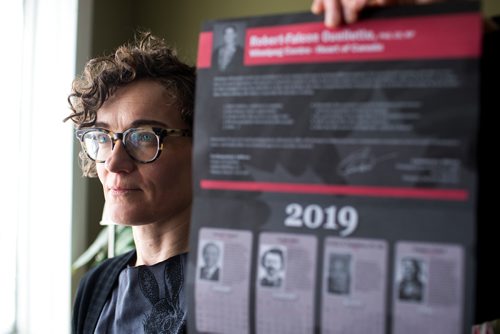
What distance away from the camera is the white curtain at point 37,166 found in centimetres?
227

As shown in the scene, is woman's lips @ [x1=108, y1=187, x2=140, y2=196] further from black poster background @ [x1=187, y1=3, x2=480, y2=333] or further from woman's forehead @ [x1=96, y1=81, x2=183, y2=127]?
black poster background @ [x1=187, y1=3, x2=480, y2=333]

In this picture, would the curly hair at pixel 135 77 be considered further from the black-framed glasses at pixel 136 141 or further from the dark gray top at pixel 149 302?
the dark gray top at pixel 149 302

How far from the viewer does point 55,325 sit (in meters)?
2.30

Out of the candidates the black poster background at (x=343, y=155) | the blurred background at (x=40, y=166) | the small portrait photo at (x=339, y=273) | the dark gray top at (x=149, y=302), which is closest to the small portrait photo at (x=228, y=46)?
the black poster background at (x=343, y=155)

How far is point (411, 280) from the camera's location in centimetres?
54

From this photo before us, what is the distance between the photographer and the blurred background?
89.5 inches

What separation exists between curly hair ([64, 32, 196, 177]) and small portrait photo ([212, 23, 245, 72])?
0.49 m

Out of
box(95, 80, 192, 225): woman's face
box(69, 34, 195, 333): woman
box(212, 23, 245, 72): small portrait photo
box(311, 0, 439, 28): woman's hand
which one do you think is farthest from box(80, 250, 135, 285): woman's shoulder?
box(311, 0, 439, 28): woman's hand

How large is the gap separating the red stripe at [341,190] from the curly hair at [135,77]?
522 mm

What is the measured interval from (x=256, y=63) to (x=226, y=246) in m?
0.22

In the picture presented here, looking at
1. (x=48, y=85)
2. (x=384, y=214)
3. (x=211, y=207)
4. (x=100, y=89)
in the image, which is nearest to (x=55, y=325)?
(x=48, y=85)

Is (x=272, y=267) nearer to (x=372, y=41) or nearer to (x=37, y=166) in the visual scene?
(x=372, y=41)

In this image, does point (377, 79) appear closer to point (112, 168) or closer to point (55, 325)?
point (112, 168)

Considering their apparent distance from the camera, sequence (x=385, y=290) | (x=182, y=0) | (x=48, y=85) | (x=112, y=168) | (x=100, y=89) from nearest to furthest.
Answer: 1. (x=385, y=290)
2. (x=112, y=168)
3. (x=100, y=89)
4. (x=48, y=85)
5. (x=182, y=0)
